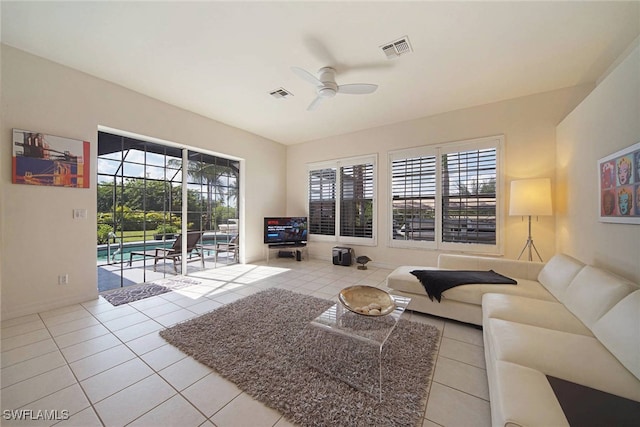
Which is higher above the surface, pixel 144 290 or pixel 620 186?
pixel 620 186

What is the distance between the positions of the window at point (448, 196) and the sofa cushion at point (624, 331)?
2.60m

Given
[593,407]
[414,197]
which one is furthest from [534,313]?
[414,197]

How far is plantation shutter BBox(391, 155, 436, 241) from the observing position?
14.4ft

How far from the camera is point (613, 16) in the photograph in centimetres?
211

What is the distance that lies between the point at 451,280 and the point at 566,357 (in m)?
1.27

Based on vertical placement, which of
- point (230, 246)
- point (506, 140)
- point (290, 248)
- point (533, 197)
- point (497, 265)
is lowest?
point (290, 248)

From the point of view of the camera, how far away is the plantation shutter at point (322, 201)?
222 inches

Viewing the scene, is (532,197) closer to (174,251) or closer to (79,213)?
(174,251)

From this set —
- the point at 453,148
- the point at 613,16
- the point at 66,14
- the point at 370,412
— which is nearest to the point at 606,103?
the point at 613,16

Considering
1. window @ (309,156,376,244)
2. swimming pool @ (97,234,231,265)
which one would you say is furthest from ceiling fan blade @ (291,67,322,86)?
swimming pool @ (97,234,231,265)

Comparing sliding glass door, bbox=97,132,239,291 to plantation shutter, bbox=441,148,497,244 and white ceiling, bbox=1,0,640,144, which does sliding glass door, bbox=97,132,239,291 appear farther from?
plantation shutter, bbox=441,148,497,244

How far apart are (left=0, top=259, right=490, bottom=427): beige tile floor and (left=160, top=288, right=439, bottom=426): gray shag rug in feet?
0.28

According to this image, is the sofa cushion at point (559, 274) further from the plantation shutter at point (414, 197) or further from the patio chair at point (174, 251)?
the patio chair at point (174, 251)

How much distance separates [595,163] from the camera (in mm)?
2393
